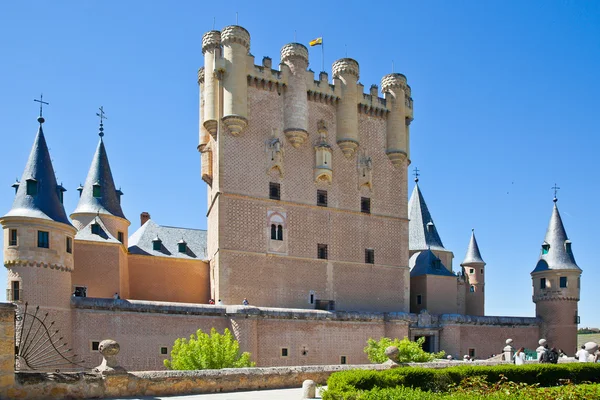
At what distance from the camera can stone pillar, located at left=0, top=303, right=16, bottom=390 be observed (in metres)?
12.4

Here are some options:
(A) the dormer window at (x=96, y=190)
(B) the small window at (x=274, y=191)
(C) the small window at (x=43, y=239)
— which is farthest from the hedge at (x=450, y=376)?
(A) the dormer window at (x=96, y=190)

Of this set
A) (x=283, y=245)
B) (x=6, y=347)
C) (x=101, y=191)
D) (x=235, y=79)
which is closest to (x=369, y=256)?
(x=283, y=245)

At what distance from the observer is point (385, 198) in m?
35.8

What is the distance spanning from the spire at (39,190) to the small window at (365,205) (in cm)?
1588

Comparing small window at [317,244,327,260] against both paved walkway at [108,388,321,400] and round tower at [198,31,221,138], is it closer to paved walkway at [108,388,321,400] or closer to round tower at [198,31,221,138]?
round tower at [198,31,221,138]

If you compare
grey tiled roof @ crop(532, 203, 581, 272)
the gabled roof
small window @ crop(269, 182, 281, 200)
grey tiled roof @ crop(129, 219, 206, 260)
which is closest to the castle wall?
grey tiled roof @ crop(129, 219, 206, 260)

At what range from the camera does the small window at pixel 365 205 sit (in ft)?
115

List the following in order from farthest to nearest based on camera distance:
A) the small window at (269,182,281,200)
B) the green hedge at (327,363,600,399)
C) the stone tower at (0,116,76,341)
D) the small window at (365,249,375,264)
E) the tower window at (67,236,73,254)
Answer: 1. the small window at (365,249,375,264)
2. the small window at (269,182,281,200)
3. the tower window at (67,236,73,254)
4. the stone tower at (0,116,76,341)
5. the green hedge at (327,363,600,399)

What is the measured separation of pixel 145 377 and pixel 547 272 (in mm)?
30370

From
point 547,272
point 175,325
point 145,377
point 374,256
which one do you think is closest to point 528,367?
point 145,377

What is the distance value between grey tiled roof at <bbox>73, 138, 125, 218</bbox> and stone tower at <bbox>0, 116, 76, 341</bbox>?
5.52 metres

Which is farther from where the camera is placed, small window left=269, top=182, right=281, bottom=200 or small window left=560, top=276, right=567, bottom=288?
small window left=560, top=276, right=567, bottom=288

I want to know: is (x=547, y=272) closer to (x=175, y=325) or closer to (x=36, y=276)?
(x=175, y=325)

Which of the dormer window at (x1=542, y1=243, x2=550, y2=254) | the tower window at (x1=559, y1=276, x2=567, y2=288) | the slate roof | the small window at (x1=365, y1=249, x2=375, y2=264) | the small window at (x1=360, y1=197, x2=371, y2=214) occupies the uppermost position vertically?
the small window at (x1=360, y1=197, x2=371, y2=214)
